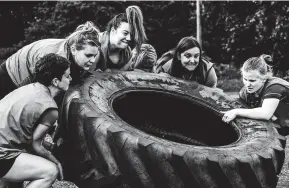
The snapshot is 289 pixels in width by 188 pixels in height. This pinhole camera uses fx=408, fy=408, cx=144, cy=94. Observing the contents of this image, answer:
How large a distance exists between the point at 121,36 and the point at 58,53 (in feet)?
2.60

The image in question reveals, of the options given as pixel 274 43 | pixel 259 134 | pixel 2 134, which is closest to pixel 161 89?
pixel 259 134

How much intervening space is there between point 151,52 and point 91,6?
49.7 feet

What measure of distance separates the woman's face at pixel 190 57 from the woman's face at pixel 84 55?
3.56 ft

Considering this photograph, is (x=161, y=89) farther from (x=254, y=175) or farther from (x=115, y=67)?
(x=254, y=175)

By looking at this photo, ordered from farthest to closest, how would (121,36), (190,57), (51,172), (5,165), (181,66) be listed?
(181,66) < (190,57) < (121,36) < (51,172) < (5,165)

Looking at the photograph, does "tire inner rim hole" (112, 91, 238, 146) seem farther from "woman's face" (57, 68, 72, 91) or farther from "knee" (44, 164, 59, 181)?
"knee" (44, 164, 59, 181)

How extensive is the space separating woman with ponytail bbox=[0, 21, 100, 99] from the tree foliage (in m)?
14.9

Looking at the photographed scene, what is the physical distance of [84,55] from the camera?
3.25 metres

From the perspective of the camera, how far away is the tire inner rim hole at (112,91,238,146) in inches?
151

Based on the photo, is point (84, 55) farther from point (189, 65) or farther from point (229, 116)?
point (229, 116)

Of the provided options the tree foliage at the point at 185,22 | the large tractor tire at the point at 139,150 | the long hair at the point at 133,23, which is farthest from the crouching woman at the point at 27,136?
the tree foliage at the point at 185,22

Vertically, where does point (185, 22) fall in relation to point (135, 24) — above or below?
below

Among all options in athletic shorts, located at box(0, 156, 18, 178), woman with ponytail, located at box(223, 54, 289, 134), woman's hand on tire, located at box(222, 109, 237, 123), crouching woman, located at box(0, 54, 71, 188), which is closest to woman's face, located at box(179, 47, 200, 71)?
woman with ponytail, located at box(223, 54, 289, 134)

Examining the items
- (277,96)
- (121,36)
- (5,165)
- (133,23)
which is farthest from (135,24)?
(5,165)
